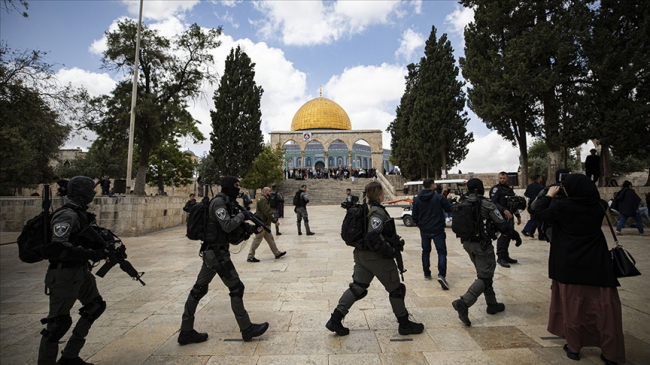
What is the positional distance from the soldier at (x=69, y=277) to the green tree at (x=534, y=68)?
14620 millimetres

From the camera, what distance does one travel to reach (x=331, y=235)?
10672mm

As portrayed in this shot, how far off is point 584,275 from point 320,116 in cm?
5111

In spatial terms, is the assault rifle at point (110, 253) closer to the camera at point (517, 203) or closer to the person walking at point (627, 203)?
the camera at point (517, 203)

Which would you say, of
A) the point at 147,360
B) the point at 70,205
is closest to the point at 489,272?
the point at 147,360

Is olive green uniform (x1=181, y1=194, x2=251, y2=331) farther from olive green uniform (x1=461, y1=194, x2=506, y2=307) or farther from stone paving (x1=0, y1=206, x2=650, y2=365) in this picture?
olive green uniform (x1=461, y1=194, x2=506, y2=307)

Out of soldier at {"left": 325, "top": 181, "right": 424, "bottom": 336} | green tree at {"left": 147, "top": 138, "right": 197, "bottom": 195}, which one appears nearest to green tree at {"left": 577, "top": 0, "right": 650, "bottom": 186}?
soldier at {"left": 325, "top": 181, "right": 424, "bottom": 336}

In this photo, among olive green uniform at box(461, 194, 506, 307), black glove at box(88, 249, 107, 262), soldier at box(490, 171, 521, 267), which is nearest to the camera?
black glove at box(88, 249, 107, 262)

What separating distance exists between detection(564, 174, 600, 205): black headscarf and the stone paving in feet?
4.40

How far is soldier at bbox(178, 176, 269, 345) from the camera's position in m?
3.13

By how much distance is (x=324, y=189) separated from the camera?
30.9 m

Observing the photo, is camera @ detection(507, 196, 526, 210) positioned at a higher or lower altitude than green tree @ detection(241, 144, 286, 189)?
lower

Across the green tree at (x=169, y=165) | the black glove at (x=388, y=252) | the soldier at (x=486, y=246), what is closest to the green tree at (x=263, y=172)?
the green tree at (x=169, y=165)

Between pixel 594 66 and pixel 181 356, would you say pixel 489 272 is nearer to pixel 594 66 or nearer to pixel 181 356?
pixel 181 356

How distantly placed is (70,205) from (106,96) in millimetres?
17289
